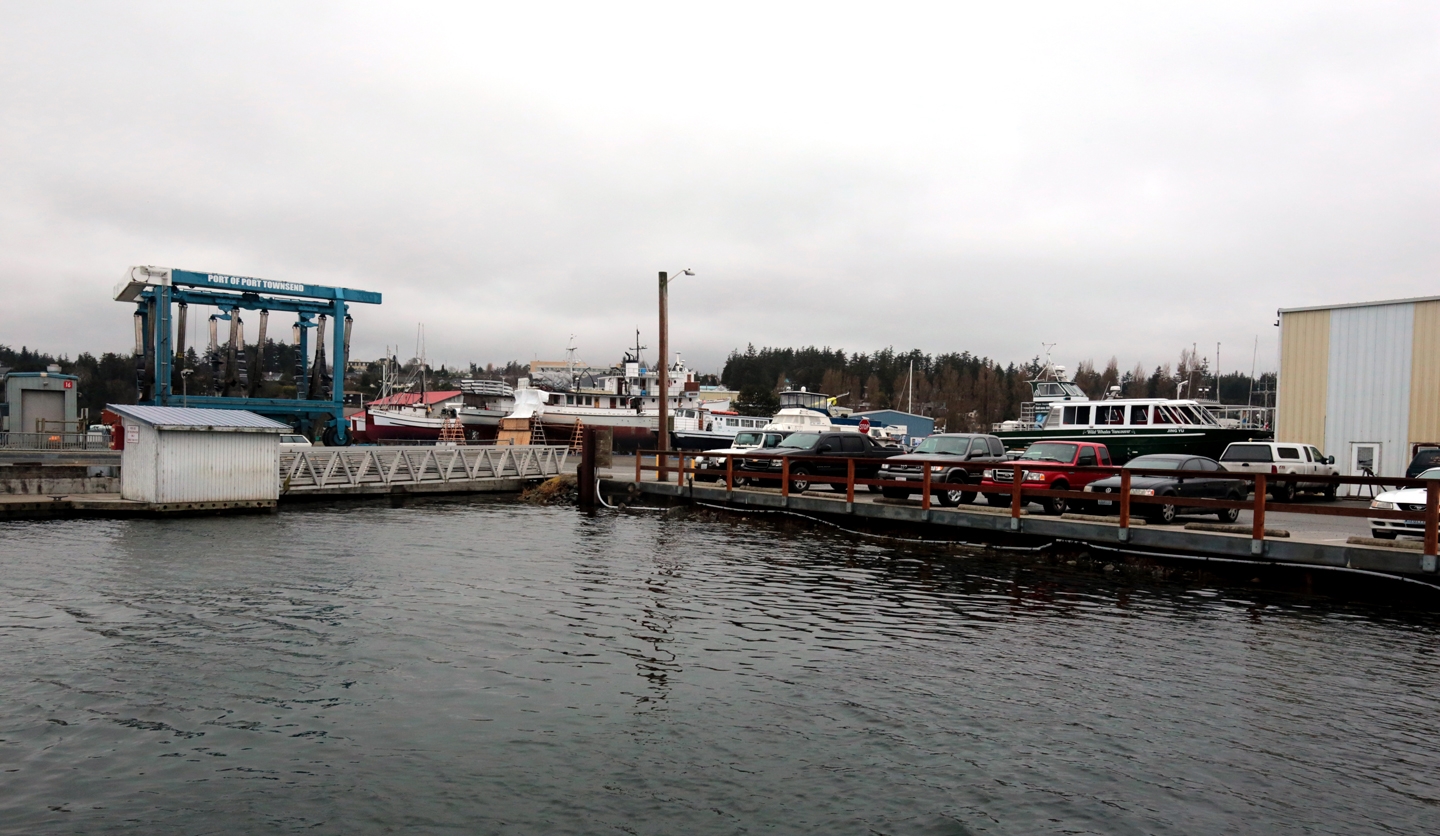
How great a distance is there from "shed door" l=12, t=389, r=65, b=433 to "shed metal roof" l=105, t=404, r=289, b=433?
1840 centimetres

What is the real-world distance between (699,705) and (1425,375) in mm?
26637

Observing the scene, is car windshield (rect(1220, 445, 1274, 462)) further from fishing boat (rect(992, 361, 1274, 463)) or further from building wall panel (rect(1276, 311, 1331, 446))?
building wall panel (rect(1276, 311, 1331, 446))

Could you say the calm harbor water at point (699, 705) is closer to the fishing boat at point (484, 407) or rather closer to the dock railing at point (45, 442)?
the dock railing at point (45, 442)

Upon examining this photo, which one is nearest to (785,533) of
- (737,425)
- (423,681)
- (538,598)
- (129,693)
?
(538,598)

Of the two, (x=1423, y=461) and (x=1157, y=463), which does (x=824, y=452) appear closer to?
(x=1157, y=463)

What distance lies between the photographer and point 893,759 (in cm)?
746

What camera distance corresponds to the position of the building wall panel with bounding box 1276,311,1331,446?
28.3m

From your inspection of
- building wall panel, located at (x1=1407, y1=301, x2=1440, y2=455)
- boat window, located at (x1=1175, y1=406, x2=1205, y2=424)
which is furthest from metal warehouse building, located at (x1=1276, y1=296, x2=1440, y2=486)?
boat window, located at (x1=1175, y1=406, x2=1205, y2=424)

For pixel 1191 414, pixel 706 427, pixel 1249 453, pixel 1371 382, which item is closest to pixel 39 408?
pixel 706 427

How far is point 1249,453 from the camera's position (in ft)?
84.7

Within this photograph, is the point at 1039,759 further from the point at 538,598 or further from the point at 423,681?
the point at 538,598

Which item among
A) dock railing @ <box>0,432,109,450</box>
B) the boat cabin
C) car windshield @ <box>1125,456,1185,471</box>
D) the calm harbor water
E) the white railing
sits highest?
the boat cabin

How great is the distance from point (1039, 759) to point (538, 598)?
26.7 ft

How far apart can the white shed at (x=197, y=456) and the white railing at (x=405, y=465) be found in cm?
222
